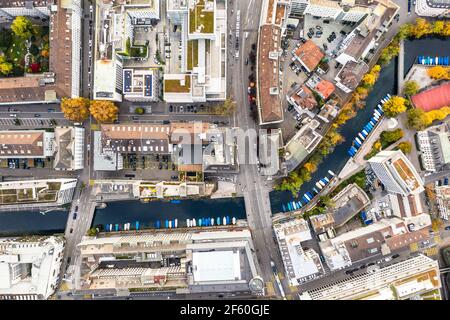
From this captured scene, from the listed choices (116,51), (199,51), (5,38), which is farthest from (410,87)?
(5,38)

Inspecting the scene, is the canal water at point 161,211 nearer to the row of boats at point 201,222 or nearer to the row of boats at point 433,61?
the row of boats at point 201,222

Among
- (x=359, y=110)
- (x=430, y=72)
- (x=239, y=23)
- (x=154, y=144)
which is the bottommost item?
(x=154, y=144)

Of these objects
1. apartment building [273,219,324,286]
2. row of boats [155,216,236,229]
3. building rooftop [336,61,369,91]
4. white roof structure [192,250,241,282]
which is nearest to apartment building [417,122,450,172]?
building rooftop [336,61,369,91]

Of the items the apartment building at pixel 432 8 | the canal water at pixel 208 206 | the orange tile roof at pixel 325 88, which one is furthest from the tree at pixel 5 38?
the apartment building at pixel 432 8

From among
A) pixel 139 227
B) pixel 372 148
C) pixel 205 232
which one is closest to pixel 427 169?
pixel 372 148

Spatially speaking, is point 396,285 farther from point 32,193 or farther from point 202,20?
point 32,193

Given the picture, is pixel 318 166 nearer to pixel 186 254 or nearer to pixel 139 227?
pixel 186 254
